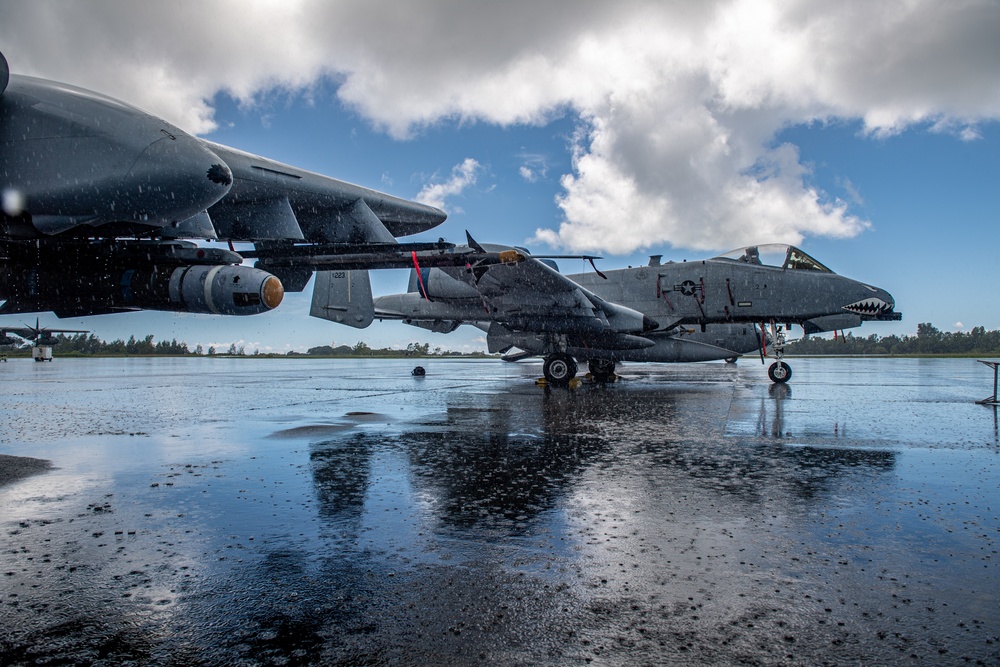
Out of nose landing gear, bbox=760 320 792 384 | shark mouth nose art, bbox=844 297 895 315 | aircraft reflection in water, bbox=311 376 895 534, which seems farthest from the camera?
nose landing gear, bbox=760 320 792 384

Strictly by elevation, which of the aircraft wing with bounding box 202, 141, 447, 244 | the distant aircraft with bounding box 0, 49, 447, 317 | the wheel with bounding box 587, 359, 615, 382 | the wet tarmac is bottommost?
the wet tarmac

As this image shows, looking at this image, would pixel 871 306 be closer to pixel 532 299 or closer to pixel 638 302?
pixel 638 302

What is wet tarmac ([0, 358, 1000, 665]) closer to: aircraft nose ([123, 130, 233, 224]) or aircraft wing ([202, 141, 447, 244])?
aircraft nose ([123, 130, 233, 224])

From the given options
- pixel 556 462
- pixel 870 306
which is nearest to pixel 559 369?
pixel 870 306

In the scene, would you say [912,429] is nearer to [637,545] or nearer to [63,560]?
[637,545]

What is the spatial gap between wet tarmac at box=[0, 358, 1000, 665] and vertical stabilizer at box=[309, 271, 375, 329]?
36.7 ft

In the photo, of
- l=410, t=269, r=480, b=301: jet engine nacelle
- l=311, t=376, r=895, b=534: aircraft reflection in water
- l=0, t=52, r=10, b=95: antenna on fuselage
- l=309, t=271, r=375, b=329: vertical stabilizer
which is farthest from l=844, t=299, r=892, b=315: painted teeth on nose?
l=0, t=52, r=10, b=95: antenna on fuselage

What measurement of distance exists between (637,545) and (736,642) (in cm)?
106

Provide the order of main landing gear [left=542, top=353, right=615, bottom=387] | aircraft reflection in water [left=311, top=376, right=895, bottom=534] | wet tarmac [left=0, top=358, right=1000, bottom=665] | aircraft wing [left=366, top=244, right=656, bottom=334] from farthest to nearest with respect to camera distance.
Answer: main landing gear [left=542, top=353, right=615, bottom=387], aircraft wing [left=366, top=244, right=656, bottom=334], aircraft reflection in water [left=311, top=376, right=895, bottom=534], wet tarmac [left=0, top=358, right=1000, bottom=665]

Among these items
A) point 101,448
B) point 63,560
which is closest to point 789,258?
point 101,448

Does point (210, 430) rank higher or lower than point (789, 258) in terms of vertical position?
lower

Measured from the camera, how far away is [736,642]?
2168 millimetres

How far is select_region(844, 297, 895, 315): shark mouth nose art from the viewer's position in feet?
49.6

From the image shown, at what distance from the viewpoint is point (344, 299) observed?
18688 millimetres
